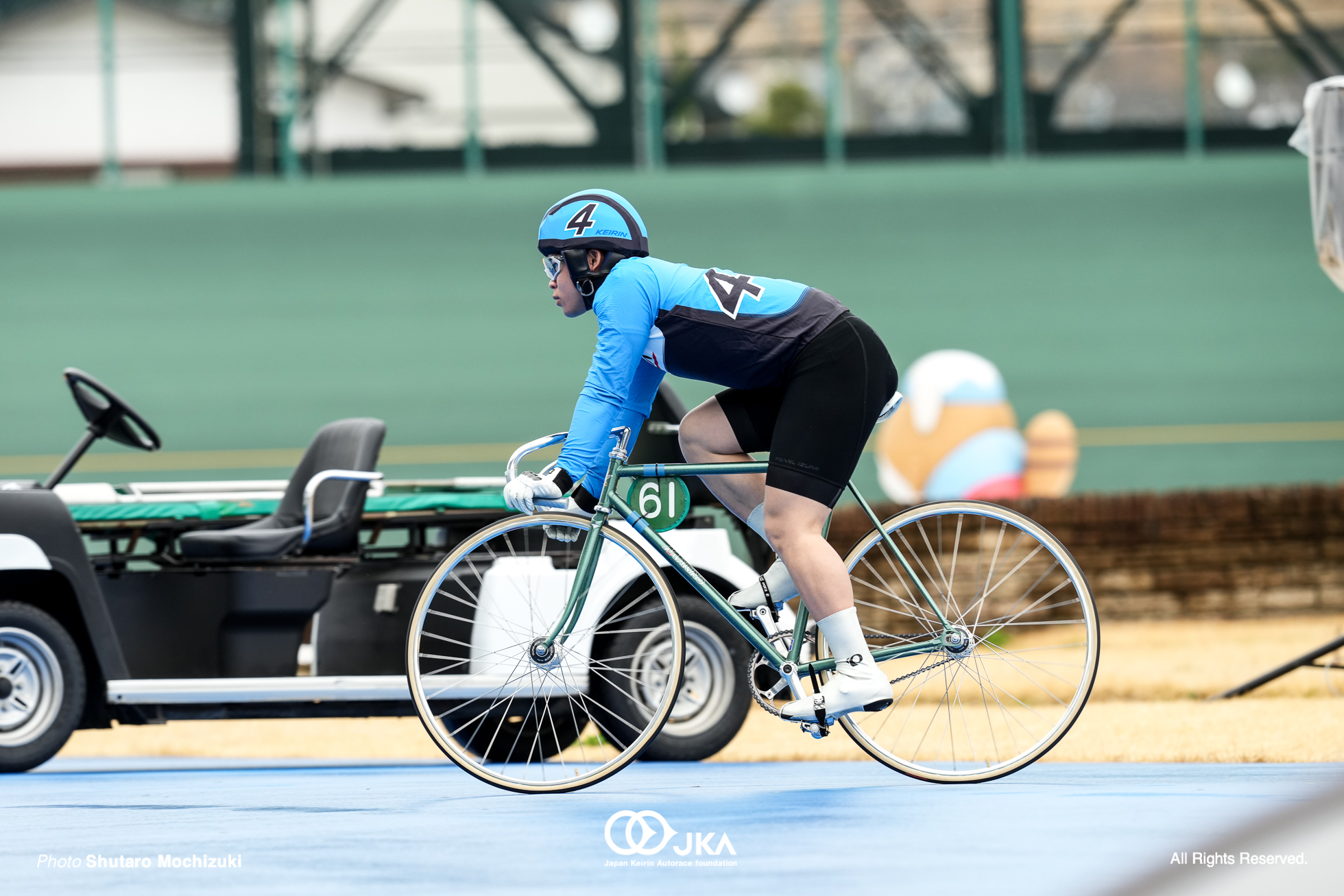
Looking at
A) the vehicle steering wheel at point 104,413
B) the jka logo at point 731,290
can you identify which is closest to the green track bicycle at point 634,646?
the jka logo at point 731,290

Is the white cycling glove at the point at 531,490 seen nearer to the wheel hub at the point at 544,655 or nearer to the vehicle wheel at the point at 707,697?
the wheel hub at the point at 544,655

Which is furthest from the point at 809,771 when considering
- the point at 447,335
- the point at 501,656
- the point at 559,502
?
the point at 447,335

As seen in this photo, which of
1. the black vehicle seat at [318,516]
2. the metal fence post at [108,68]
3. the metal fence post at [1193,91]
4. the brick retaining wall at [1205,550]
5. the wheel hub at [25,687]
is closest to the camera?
the wheel hub at [25,687]

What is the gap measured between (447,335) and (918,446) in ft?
17.9

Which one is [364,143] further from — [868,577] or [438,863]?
[438,863]

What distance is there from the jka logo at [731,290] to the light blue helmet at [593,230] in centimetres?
21

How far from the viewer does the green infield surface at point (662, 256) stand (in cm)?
1578

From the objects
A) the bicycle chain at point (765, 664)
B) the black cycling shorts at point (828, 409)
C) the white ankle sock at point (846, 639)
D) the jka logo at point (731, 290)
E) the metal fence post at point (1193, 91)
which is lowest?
the bicycle chain at point (765, 664)

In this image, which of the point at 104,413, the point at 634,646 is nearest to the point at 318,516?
the point at 104,413

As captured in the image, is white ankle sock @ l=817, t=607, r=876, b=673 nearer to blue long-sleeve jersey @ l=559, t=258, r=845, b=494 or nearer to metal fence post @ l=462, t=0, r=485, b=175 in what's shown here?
blue long-sleeve jersey @ l=559, t=258, r=845, b=494

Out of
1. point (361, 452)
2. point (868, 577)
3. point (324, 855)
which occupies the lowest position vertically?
point (868, 577)

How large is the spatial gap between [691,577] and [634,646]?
118cm

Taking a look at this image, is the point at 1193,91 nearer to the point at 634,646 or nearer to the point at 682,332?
the point at 634,646

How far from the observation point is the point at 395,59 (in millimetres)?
15656
